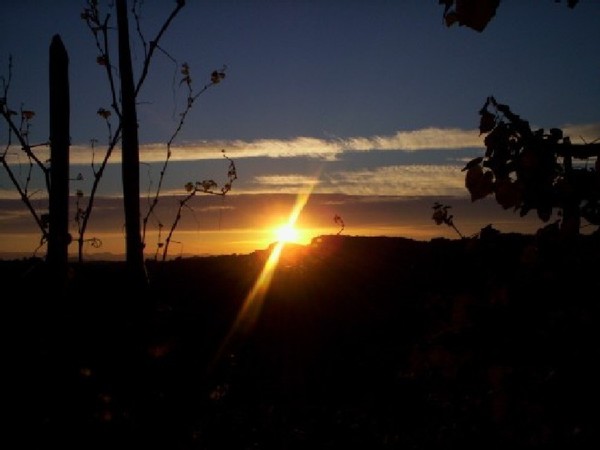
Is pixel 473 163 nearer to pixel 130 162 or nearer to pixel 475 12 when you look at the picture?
pixel 475 12

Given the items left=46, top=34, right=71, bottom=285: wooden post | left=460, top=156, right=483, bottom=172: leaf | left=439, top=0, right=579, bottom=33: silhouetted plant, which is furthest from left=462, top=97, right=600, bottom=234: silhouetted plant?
left=46, top=34, right=71, bottom=285: wooden post

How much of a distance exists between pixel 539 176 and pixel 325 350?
9555 millimetres

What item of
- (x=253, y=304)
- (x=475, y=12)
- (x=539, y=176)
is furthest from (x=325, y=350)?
(x=475, y=12)

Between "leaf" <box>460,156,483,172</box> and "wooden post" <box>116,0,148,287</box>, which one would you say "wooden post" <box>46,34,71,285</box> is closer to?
"wooden post" <box>116,0,148,287</box>

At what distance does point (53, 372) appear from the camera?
289 inches

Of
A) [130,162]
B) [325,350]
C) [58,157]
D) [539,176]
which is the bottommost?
[539,176]

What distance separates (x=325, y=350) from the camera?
11.6 m

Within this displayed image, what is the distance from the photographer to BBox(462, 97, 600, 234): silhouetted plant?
2336 mm

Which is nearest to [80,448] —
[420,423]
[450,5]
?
[420,423]

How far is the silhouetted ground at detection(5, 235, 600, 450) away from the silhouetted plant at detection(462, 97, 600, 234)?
0.15 metres

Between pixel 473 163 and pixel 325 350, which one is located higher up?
pixel 325 350

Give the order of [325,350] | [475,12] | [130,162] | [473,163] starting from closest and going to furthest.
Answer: [475,12], [473,163], [130,162], [325,350]

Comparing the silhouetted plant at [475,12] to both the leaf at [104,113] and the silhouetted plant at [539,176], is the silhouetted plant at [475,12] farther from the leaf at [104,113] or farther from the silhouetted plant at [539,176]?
the leaf at [104,113]

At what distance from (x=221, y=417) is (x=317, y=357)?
11.0 feet
